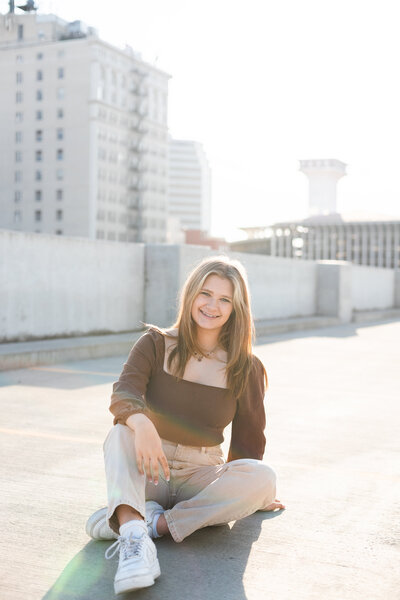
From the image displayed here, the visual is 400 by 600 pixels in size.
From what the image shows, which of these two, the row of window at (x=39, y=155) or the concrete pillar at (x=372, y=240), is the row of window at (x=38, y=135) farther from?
the concrete pillar at (x=372, y=240)

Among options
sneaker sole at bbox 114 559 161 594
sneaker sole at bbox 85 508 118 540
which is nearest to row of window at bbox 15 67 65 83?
sneaker sole at bbox 85 508 118 540

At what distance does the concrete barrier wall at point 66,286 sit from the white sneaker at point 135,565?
10191mm

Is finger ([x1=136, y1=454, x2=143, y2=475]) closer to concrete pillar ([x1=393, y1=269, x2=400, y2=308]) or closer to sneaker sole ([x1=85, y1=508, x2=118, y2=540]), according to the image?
sneaker sole ([x1=85, y1=508, x2=118, y2=540])

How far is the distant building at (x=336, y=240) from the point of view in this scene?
145 m

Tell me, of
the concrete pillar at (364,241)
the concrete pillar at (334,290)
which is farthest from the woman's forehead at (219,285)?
the concrete pillar at (364,241)

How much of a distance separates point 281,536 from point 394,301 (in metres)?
31.0

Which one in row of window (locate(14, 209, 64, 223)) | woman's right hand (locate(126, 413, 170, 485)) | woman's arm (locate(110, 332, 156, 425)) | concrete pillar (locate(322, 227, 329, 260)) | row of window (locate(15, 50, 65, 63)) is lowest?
woman's right hand (locate(126, 413, 170, 485))

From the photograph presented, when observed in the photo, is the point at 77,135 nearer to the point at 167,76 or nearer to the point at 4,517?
the point at 167,76

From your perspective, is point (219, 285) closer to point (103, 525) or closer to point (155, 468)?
point (155, 468)

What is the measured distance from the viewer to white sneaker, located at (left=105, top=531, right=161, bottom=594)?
9.75 feet

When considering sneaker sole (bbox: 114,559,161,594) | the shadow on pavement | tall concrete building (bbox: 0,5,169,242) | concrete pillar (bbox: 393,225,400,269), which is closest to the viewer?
sneaker sole (bbox: 114,559,161,594)

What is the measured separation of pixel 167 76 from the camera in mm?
104562

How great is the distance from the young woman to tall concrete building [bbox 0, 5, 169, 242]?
3442 inches

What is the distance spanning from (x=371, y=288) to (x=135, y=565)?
28.3m
